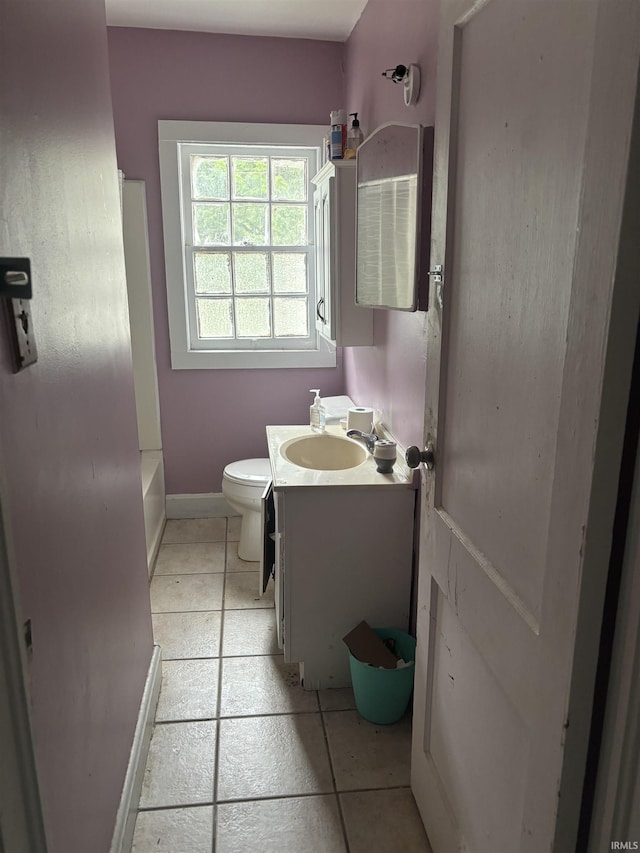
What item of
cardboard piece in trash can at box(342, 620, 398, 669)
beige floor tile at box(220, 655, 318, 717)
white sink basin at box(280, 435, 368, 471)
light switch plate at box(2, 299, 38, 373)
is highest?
light switch plate at box(2, 299, 38, 373)

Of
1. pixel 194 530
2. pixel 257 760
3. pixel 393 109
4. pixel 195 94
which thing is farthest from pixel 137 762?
pixel 195 94

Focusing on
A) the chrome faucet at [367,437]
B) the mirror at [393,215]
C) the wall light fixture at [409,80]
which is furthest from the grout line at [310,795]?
the wall light fixture at [409,80]

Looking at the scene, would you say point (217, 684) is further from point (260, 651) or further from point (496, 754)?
point (496, 754)

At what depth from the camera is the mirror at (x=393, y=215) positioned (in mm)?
1803

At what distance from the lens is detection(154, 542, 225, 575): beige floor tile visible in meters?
3.00

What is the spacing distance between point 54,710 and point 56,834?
210mm

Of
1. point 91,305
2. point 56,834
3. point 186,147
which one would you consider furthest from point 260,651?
point 186,147

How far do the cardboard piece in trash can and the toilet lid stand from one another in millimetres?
1001

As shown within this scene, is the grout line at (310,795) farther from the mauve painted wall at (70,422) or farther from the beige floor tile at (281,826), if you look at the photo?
the mauve painted wall at (70,422)

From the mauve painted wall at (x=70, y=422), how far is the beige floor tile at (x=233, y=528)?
155 cm

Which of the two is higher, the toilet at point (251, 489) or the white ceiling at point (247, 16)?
the white ceiling at point (247, 16)

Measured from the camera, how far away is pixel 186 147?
10.5 ft

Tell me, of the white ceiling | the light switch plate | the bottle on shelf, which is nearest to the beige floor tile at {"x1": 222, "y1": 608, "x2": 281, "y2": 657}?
the light switch plate

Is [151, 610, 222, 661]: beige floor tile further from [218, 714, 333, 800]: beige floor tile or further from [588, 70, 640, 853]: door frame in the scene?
[588, 70, 640, 853]: door frame
